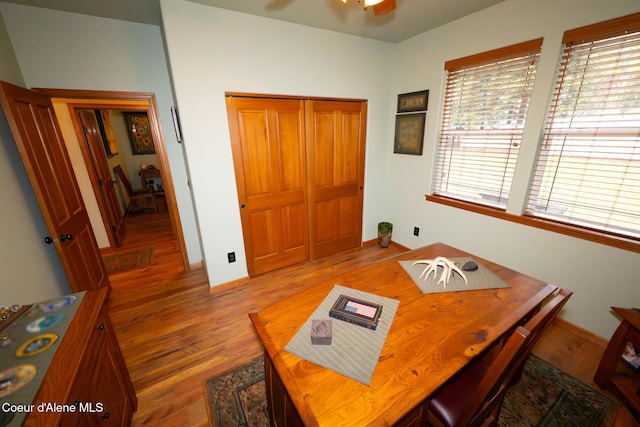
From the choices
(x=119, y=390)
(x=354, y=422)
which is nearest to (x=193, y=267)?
(x=119, y=390)

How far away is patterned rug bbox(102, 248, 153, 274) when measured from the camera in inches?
123

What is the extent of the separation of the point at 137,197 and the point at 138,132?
1.64m

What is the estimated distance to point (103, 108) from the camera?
2.68 meters

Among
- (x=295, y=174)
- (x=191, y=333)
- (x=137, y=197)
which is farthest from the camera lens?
(x=137, y=197)

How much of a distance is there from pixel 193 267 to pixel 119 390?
189 cm

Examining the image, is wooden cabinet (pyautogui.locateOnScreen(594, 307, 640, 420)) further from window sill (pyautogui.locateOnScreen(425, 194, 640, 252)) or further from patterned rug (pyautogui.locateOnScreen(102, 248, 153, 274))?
patterned rug (pyautogui.locateOnScreen(102, 248, 153, 274))

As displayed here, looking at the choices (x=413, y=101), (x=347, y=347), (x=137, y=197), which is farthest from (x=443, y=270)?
(x=137, y=197)

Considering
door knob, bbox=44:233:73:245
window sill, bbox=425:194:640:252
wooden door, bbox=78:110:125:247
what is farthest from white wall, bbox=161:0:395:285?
wooden door, bbox=78:110:125:247

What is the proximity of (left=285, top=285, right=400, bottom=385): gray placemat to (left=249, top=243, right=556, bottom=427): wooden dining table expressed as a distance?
0.02 meters

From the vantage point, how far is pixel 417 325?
1103 millimetres

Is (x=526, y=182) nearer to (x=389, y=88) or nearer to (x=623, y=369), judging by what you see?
(x=623, y=369)

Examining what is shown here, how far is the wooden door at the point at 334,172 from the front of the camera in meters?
2.79

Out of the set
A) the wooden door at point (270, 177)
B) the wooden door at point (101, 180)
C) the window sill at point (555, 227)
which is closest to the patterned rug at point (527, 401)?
the window sill at point (555, 227)

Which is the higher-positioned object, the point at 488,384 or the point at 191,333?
the point at 488,384
